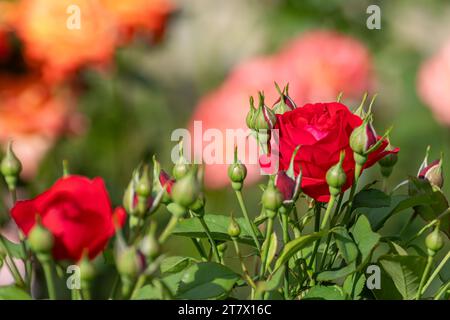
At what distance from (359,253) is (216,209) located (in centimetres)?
103

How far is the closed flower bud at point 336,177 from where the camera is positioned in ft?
1.78

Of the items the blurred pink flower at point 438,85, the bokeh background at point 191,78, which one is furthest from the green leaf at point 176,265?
the blurred pink flower at point 438,85

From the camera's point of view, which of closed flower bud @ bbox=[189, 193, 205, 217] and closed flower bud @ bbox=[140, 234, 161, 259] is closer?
closed flower bud @ bbox=[140, 234, 161, 259]

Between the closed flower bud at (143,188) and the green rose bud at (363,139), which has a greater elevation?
the green rose bud at (363,139)

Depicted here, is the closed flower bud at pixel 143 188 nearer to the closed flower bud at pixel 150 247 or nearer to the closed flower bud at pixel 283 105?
the closed flower bud at pixel 150 247

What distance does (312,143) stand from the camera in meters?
0.57

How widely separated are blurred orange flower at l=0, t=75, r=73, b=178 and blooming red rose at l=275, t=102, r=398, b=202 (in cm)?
82

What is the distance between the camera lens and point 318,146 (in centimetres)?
57

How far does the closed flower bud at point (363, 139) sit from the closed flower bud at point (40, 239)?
186mm

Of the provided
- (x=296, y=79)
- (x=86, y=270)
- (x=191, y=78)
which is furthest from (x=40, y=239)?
(x=191, y=78)

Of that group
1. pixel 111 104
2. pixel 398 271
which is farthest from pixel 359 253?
pixel 111 104

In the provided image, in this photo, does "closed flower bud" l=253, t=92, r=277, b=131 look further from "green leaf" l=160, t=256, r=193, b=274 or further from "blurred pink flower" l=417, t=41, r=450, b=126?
"blurred pink flower" l=417, t=41, r=450, b=126

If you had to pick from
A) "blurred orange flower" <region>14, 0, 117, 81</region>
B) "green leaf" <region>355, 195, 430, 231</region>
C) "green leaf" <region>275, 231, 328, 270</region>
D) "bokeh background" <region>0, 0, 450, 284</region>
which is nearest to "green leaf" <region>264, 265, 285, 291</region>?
"green leaf" <region>275, 231, 328, 270</region>

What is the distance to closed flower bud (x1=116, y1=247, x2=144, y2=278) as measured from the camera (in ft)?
1.46
